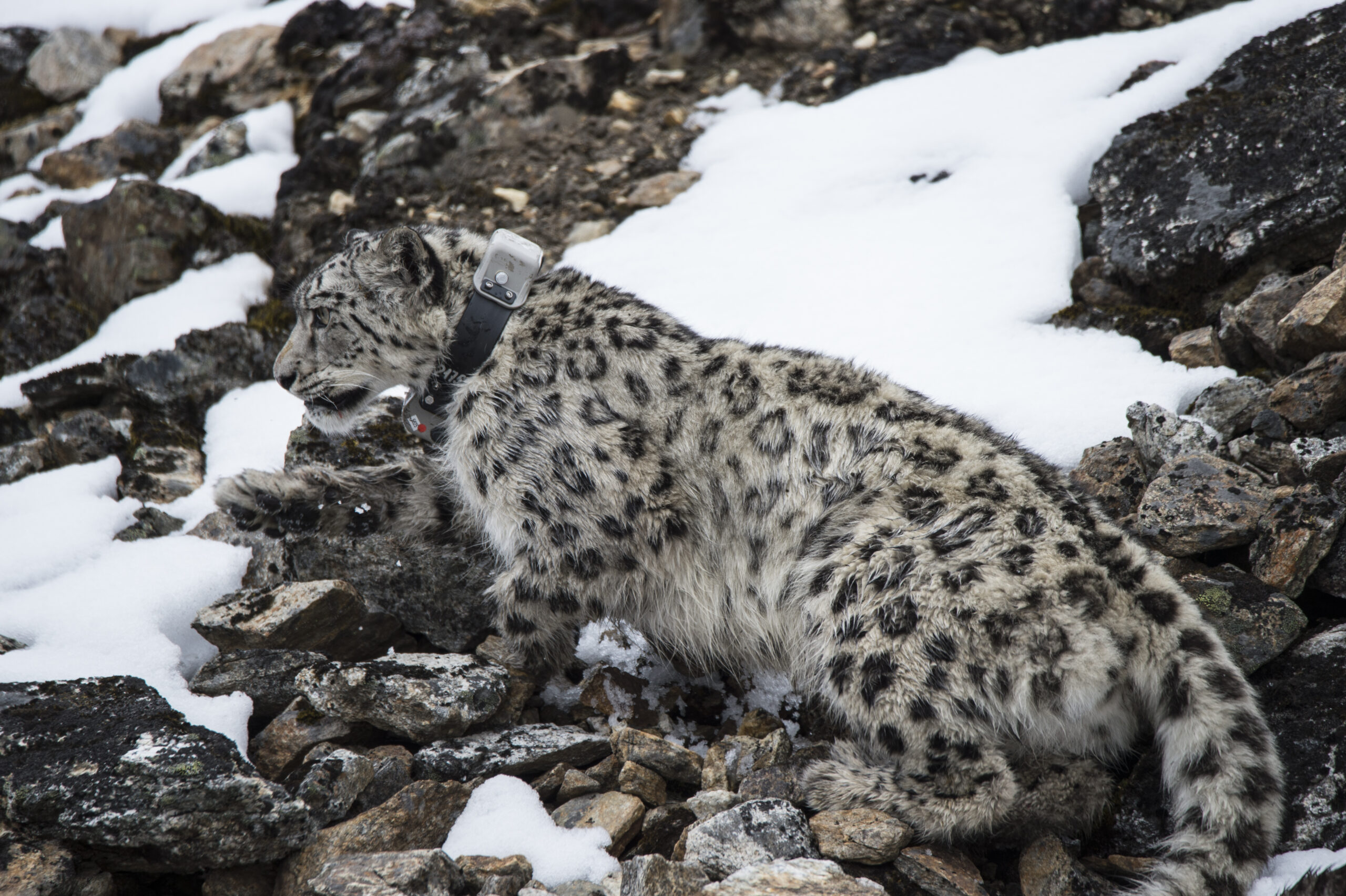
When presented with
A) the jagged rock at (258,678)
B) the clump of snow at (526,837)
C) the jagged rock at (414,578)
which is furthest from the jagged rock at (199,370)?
the clump of snow at (526,837)

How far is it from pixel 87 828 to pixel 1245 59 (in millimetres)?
10002

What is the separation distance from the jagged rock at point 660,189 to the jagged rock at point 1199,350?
5.50m

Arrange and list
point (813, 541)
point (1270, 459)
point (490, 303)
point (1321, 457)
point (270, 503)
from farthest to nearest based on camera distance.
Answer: point (270, 503) < point (490, 303) < point (1270, 459) < point (1321, 457) < point (813, 541)

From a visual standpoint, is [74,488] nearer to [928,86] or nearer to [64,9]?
[928,86]

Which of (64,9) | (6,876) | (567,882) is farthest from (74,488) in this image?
(64,9)

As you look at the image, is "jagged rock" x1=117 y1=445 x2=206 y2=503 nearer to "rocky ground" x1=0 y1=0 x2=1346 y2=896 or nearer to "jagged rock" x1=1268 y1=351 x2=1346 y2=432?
"rocky ground" x1=0 y1=0 x2=1346 y2=896

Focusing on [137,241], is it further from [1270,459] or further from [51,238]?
[1270,459]

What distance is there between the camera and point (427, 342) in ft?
19.5

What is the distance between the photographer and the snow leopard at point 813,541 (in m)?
3.94

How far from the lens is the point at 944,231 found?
8.52m

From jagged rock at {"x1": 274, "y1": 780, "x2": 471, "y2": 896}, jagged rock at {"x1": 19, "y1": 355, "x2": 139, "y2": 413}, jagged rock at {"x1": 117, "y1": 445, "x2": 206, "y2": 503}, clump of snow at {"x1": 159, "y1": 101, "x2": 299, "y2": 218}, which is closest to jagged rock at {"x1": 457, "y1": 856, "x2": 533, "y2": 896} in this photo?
jagged rock at {"x1": 274, "y1": 780, "x2": 471, "y2": 896}

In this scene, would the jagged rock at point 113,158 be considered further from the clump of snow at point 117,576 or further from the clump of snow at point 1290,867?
the clump of snow at point 1290,867

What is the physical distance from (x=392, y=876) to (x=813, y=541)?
2556 mm

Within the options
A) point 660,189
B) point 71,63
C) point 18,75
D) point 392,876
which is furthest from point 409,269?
point 18,75
